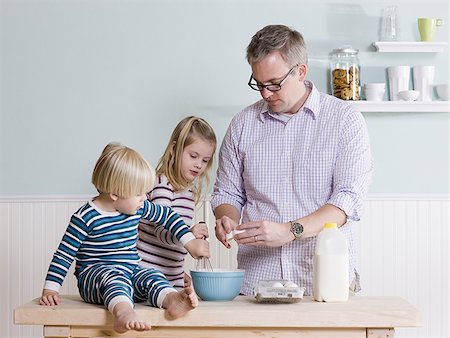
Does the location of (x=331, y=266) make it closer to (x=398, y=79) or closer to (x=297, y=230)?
(x=297, y=230)

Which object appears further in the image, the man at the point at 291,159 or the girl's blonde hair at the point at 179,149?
the girl's blonde hair at the point at 179,149

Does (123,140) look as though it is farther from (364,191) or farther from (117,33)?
(364,191)

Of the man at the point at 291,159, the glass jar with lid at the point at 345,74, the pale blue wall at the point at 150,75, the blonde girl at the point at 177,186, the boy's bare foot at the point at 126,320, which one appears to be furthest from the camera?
the pale blue wall at the point at 150,75

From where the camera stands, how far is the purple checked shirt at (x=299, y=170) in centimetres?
256

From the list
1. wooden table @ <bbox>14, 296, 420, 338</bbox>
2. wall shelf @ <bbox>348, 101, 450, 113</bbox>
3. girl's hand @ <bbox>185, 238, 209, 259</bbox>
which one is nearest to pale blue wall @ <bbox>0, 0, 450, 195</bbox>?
wall shelf @ <bbox>348, 101, 450, 113</bbox>

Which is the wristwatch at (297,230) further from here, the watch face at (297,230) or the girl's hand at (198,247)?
the girl's hand at (198,247)

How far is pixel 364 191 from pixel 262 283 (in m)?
0.51

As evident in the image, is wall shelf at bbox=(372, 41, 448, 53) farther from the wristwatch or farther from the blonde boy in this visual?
the blonde boy

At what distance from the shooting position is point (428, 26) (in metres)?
3.90

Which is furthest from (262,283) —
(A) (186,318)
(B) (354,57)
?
(B) (354,57)

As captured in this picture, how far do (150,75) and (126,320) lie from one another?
2186mm

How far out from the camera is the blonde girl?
2.78 m

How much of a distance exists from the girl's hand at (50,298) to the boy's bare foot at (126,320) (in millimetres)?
228

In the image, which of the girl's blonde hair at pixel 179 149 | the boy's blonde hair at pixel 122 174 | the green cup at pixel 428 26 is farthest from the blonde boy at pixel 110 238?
the green cup at pixel 428 26
